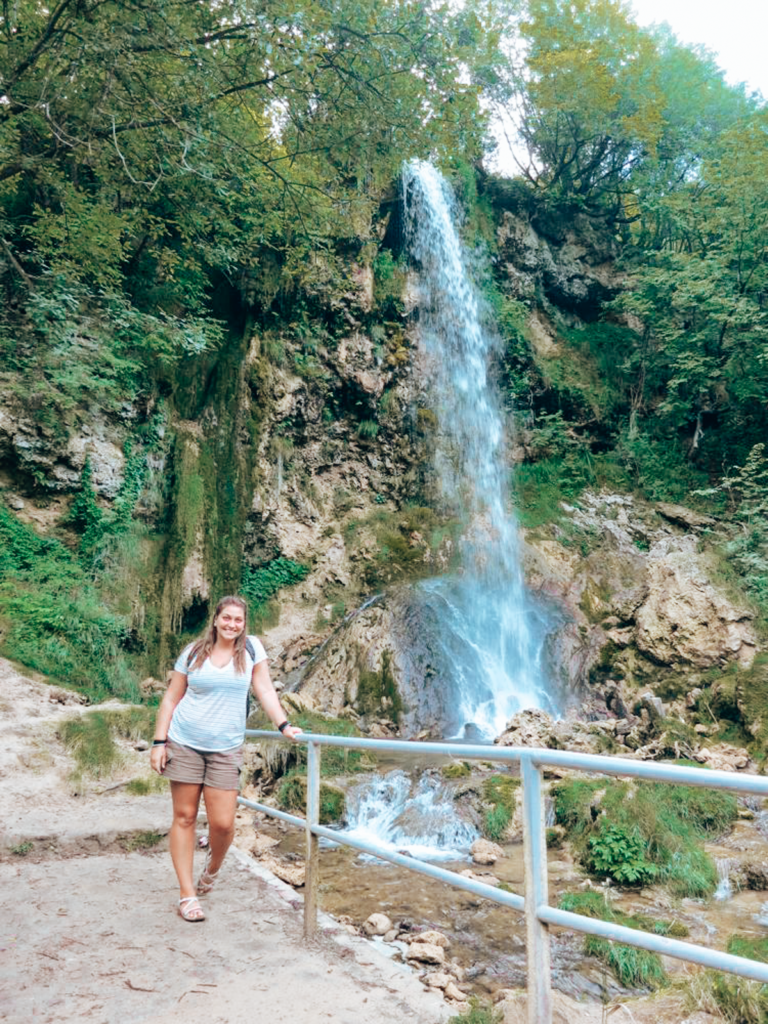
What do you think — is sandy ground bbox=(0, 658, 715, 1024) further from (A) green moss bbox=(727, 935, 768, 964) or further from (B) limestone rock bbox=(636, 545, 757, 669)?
(B) limestone rock bbox=(636, 545, 757, 669)

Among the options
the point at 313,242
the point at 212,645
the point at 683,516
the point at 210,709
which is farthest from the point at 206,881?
the point at 683,516

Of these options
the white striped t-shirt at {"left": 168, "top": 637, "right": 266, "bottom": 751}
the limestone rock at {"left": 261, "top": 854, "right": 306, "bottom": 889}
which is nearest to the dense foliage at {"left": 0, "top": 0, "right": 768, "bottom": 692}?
the limestone rock at {"left": 261, "top": 854, "right": 306, "bottom": 889}

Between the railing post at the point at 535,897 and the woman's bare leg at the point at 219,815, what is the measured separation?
1.63 meters

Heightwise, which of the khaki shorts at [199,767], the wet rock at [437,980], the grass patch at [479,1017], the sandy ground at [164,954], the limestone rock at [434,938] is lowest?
the limestone rock at [434,938]

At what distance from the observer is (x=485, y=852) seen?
614cm

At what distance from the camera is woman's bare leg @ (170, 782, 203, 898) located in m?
3.02

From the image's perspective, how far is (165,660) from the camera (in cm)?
1152

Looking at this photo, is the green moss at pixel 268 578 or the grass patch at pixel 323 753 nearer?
the grass patch at pixel 323 753

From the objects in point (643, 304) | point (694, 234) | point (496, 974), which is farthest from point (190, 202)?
point (694, 234)

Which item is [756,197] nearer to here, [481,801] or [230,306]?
[230,306]

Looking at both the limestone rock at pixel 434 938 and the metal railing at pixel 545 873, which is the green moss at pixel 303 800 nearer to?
the limestone rock at pixel 434 938

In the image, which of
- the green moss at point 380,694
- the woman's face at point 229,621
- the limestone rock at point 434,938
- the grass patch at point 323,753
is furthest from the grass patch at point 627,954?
the green moss at point 380,694

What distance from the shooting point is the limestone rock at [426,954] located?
372cm

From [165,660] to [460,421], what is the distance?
9.02 m
